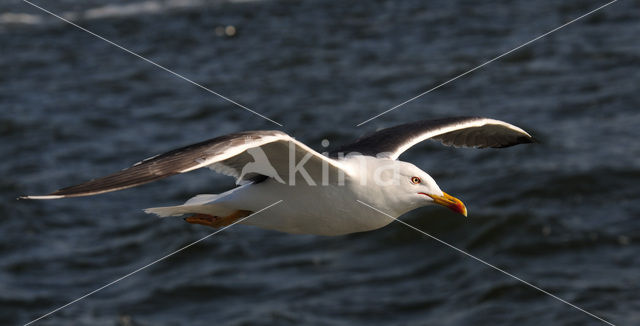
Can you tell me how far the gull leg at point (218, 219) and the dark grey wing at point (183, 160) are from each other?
1.47 metres

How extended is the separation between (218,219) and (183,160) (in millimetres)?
1815

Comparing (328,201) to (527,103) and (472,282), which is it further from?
(527,103)

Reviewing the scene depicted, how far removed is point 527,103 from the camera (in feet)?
73.0

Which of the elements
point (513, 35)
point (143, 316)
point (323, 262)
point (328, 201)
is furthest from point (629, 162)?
point (328, 201)

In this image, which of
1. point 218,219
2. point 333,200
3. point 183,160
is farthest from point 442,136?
point 183,160

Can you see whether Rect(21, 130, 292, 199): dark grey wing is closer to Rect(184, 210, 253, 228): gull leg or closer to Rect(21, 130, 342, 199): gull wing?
Rect(21, 130, 342, 199): gull wing

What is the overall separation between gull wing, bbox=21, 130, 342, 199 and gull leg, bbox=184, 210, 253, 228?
299 mm

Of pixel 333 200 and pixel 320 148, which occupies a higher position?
pixel 333 200

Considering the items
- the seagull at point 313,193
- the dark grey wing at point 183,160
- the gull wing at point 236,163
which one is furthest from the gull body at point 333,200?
the dark grey wing at point 183,160

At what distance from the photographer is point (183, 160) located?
582cm

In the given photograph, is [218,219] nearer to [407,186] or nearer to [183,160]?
[407,186]

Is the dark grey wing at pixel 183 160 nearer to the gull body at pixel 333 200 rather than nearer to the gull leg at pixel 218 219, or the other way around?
the gull body at pixel 333 200

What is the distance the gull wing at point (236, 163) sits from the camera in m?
5.43

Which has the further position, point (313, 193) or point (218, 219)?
point (218, 219)
